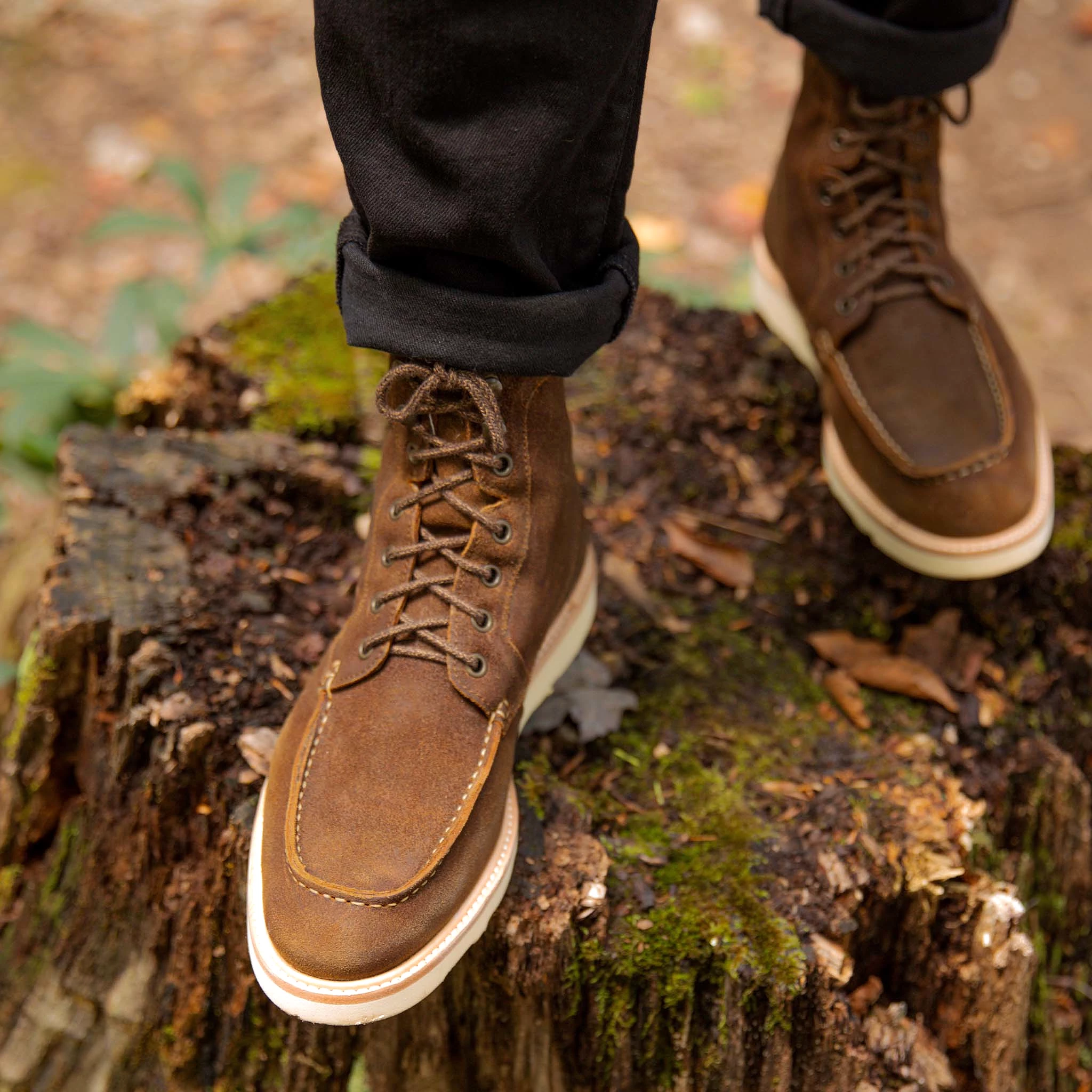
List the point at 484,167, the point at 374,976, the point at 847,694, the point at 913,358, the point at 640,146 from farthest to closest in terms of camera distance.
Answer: the point at 640,146 → the point at 913,358 → the point at 847,694 → the point at 374,976 → the point at 484,167

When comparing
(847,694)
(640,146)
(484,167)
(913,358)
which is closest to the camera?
(484,167)

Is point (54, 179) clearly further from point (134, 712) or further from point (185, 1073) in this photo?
point (185, 1073)

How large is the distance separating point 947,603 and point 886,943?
72 centimetres

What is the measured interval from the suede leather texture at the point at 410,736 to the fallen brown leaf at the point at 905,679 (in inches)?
25.9

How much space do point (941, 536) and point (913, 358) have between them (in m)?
0.36

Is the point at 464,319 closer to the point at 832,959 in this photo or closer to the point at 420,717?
the point at 420,717

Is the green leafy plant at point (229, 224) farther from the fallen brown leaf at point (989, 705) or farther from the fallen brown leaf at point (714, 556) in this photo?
the fallen brown leaf at point (989, 705)

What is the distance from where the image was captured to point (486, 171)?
1.31 m

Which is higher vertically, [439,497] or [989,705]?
[439,497]

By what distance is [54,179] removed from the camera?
4809 mm

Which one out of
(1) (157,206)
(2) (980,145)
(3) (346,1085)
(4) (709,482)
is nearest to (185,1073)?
(3) (346,1085)

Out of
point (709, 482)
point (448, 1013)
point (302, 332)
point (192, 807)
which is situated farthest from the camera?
point (302, 332)

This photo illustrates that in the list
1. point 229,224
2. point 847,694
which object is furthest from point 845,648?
point 229,224

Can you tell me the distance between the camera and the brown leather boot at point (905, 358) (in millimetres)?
2062
